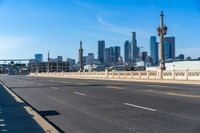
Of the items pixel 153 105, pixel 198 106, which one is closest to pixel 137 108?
pixel 153 105

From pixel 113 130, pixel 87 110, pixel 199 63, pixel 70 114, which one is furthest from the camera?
pixel 199 63

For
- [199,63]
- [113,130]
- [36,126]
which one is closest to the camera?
[113,130]

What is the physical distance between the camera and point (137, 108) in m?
17.4

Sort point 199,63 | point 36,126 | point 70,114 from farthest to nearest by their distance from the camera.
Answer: point 199,63
point 70,114
point 36,126

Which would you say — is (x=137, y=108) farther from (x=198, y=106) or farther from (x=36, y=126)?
(x=36, y=126)

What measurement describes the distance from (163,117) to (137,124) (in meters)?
1.57

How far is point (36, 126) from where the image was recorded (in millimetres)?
12859

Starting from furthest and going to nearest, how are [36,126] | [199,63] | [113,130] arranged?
[199,63], [36,126], [113,130]

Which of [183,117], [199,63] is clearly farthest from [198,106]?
[199,63]

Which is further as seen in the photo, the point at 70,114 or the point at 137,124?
the point at 70,114

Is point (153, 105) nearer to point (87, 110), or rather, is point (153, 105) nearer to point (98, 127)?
point (87, 110)

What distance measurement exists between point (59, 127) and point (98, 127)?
4.05ft

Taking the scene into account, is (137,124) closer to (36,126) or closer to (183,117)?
(183,117)

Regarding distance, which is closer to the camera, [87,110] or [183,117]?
[183,117]
